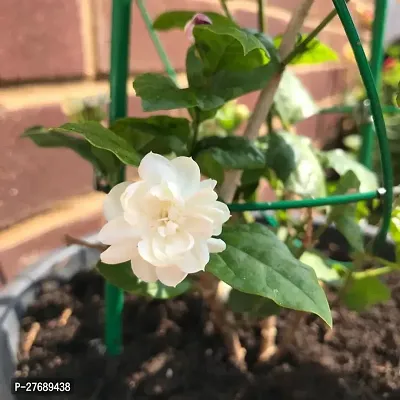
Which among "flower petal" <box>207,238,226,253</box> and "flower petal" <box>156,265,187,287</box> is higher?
"flower petal" <box>207,238,226,253</box>

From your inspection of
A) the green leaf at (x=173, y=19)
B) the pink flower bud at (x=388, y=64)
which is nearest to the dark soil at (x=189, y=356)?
the green leaf at (x=173, y=19)

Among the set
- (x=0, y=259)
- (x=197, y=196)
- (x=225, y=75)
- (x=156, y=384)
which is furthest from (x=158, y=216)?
(x=0, y=259)

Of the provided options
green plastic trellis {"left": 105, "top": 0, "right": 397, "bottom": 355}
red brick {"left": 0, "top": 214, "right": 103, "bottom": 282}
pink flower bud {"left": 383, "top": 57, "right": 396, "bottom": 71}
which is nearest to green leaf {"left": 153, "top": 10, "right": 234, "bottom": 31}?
green plastic trellis {"left": 105, "top": 0, "right": 397, "bottom": 355}

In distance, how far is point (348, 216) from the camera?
1.41 ft

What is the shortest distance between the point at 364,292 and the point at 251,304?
0.14 metres

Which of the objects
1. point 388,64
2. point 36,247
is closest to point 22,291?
point 36,247

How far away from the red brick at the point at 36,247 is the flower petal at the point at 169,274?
367mm

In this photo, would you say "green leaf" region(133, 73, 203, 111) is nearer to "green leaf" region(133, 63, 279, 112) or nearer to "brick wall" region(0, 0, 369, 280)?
Result: "green leaf" region(133, 63, 279, 112)

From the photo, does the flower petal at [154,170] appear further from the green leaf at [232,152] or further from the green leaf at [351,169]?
the green leaf at [351,169]

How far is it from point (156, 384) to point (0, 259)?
0.88 feet

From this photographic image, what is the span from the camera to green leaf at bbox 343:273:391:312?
0.47 meters

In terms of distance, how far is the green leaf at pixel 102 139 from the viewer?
0.91 ft

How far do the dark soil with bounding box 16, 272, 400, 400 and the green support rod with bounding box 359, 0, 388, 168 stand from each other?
0.19 meters

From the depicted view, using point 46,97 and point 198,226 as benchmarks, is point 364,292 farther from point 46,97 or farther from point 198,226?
point 46,97
